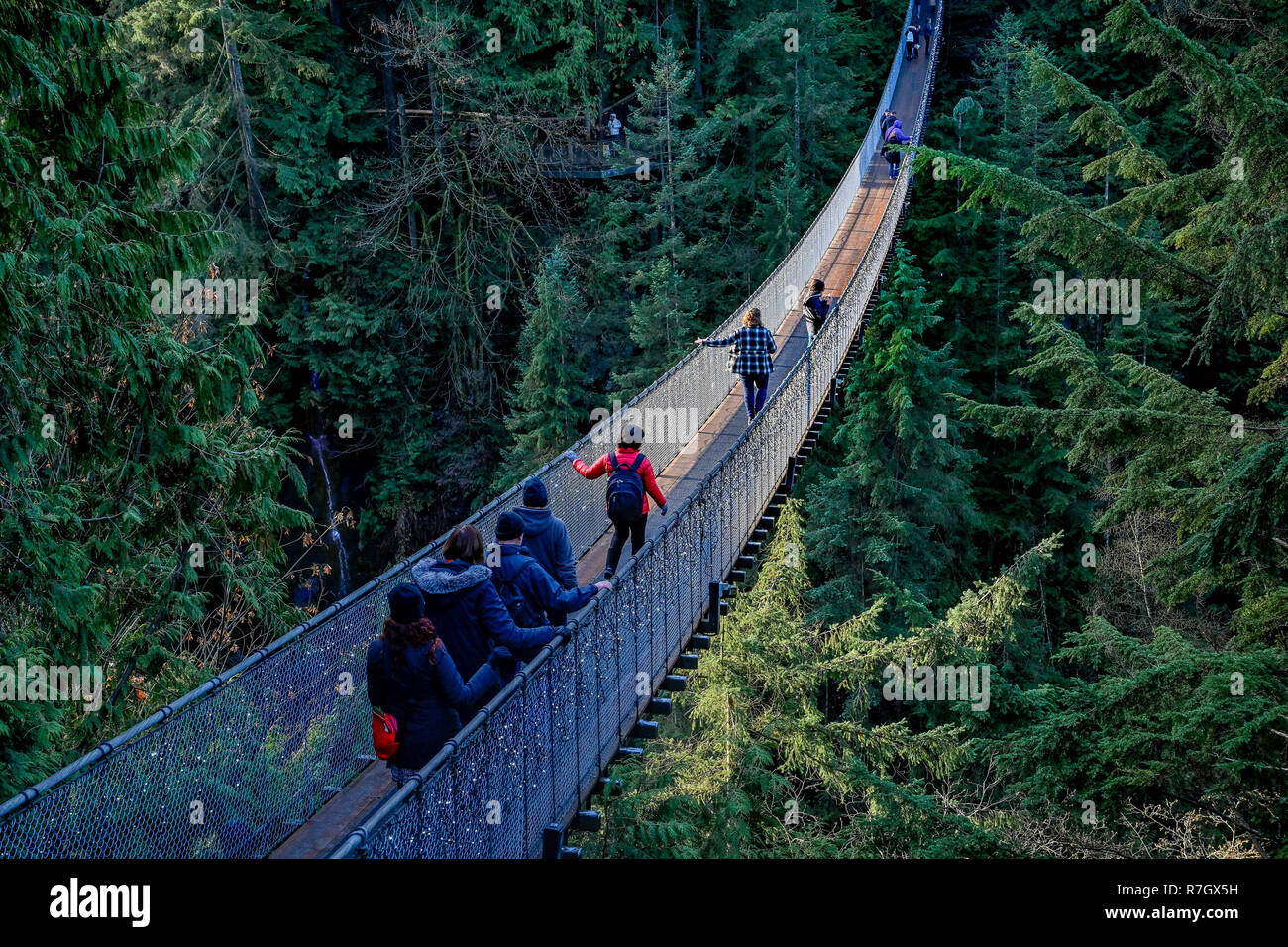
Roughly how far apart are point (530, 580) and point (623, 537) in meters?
1.67

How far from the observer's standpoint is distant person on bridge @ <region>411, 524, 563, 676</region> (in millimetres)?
4406

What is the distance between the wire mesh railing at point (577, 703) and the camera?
3.99 meters

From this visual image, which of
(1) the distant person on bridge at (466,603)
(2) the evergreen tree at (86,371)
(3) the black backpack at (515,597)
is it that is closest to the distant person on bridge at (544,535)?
(3) the black backpack at (515,597)

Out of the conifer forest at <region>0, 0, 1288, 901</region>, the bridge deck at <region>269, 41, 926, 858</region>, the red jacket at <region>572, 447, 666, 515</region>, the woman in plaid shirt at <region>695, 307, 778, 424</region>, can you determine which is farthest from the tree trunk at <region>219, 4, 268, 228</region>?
the red jacket at <region>572, 447, 666, 515</region>

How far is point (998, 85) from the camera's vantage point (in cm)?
2322

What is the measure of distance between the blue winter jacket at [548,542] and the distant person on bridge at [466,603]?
66 centimetres

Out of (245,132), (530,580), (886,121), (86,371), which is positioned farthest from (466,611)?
(886,121)

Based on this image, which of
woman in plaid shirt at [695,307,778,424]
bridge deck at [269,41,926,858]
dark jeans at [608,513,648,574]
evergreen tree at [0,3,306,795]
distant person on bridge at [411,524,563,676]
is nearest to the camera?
distant person on bridge at [411,524,563,676]

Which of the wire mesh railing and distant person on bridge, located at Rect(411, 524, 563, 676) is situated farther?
distant person on bridge, located at Rect(411, 524, 563, 676)

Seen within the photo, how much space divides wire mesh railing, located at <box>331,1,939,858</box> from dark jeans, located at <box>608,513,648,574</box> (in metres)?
0.17

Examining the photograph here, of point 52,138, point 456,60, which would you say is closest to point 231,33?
point 456,60

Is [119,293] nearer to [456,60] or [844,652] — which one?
[844,652]

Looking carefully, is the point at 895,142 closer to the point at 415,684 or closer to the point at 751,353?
the point at 751,353

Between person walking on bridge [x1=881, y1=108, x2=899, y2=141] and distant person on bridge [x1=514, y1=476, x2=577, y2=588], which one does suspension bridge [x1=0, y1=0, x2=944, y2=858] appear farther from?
person walking on bridge [x1=881, y1=108, x2=899, y2=141]
